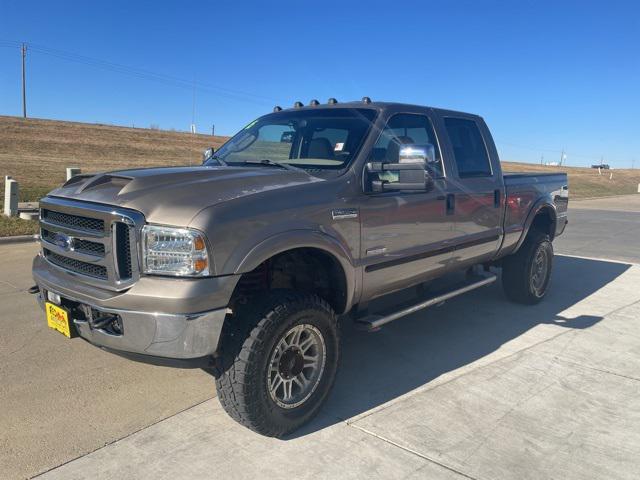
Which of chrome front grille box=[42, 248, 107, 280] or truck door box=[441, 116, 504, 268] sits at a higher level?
truck door box=[441, 116, 504, 268]

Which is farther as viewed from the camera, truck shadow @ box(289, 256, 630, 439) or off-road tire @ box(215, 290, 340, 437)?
truck shadow @ box(289, 256, 630, 439)

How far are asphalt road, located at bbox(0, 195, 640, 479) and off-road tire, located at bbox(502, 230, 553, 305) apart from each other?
62cm

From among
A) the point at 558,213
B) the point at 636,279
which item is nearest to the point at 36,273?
the point at 558,213

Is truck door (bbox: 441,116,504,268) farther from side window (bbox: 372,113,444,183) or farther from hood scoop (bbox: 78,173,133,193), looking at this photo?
hood scoop (bbox: 78,173,133,193)

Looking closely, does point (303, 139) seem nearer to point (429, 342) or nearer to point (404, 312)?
point (404, 312)

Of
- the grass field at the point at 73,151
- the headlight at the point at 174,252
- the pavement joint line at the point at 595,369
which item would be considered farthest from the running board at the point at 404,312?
the grass field at the point at 73,151

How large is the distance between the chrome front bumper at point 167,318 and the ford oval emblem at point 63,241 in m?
0.49

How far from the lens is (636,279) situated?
7.53 m

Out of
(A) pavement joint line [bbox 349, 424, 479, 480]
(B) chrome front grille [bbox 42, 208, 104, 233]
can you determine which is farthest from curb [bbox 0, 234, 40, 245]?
(A) pavement joint line [bbox 349, 424, 479, 480]

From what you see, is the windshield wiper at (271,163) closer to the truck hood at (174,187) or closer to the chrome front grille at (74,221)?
the truck hood at (174,187)

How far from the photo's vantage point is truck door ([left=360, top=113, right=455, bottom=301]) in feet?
11.9

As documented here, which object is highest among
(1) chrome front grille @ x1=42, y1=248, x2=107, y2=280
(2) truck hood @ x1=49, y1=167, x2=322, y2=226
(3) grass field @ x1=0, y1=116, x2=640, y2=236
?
(3) grass field @ x1=0, y1=116, x2=640, y2=236

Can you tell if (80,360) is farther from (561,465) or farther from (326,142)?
(561,465)

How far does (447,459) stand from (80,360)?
2.81 meters
